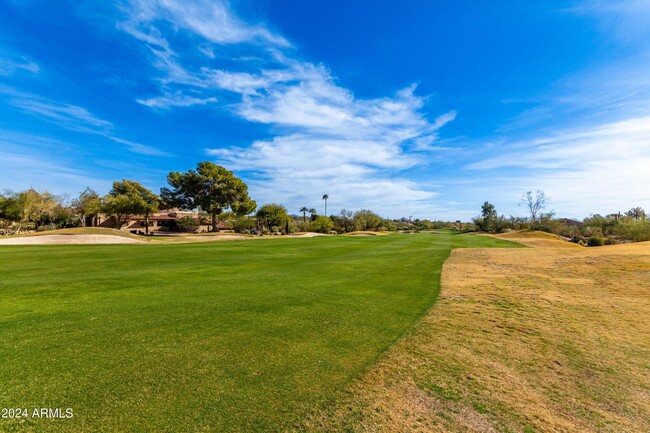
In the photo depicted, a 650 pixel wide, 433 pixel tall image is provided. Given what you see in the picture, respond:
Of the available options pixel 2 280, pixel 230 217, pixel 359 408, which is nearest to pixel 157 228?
pixel 230 217

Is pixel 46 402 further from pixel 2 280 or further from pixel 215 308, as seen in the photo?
pixel 2 280

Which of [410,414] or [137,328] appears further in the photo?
[137,328]

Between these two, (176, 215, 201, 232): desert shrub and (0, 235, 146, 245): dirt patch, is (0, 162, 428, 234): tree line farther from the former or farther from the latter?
(0, 235, 146, 245): dirt patch

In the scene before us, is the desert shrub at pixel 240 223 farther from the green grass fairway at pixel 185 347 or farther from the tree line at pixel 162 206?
the green grass fairway at pixel 185 347

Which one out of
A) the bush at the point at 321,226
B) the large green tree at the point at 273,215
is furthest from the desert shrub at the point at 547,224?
the large green tree at the point at 273,215

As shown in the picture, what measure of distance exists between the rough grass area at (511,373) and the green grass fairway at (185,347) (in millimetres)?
475

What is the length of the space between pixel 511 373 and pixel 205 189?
191ft

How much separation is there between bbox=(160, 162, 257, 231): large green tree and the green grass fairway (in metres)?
47.1

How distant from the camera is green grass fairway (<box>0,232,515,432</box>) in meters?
3.12

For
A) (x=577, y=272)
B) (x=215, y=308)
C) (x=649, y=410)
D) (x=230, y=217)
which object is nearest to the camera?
(x=649, y=410)

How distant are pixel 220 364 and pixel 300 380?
1.22m

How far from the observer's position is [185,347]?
15.5ft

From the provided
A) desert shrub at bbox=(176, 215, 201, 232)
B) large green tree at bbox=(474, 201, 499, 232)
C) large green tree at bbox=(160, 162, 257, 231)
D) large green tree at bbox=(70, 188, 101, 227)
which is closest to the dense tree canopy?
large green tree at bbox=(160, 162, 257, 231)

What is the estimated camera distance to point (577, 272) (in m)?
14.4
